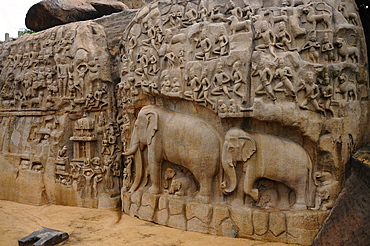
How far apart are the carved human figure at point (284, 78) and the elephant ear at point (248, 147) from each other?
89 centimetres

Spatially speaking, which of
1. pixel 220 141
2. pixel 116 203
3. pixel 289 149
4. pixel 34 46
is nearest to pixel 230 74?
pixel 220 141

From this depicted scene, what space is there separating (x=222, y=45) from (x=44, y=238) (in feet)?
14.1

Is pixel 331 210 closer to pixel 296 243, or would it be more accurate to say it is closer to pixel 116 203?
pixel 296 243

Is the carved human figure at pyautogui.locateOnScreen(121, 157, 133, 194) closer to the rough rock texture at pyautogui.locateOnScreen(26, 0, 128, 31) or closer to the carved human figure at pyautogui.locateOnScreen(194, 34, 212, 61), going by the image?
the carved human figure at pyautogui.locateOnScreen(194, 34, 212, 61)

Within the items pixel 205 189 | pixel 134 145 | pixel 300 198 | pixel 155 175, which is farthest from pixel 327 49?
pixel 134 145

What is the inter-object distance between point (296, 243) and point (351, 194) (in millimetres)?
1105

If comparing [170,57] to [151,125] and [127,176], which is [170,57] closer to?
[151,125]

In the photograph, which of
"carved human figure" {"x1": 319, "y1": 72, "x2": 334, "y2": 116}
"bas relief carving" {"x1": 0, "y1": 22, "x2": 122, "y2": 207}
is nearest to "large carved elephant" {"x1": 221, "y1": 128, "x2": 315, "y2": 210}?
"carved human figure" {"x1": 319, "y1": 72, "x2": 334, "y2": 116}

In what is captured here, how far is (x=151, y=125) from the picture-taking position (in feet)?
20.1

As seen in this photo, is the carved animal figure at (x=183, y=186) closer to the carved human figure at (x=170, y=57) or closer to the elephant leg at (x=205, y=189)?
the elephant leg at (x=205, y=189)

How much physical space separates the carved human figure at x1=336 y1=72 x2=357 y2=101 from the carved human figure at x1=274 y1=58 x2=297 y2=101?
82 centimetres

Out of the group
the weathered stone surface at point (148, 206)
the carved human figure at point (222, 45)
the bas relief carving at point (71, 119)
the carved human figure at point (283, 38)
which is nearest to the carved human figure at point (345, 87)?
the carved human figure at point (283, 38)

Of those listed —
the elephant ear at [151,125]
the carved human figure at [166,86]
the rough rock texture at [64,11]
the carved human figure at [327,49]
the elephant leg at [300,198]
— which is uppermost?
the rough rock texture at [64,11]

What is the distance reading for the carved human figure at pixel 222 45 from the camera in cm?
549
